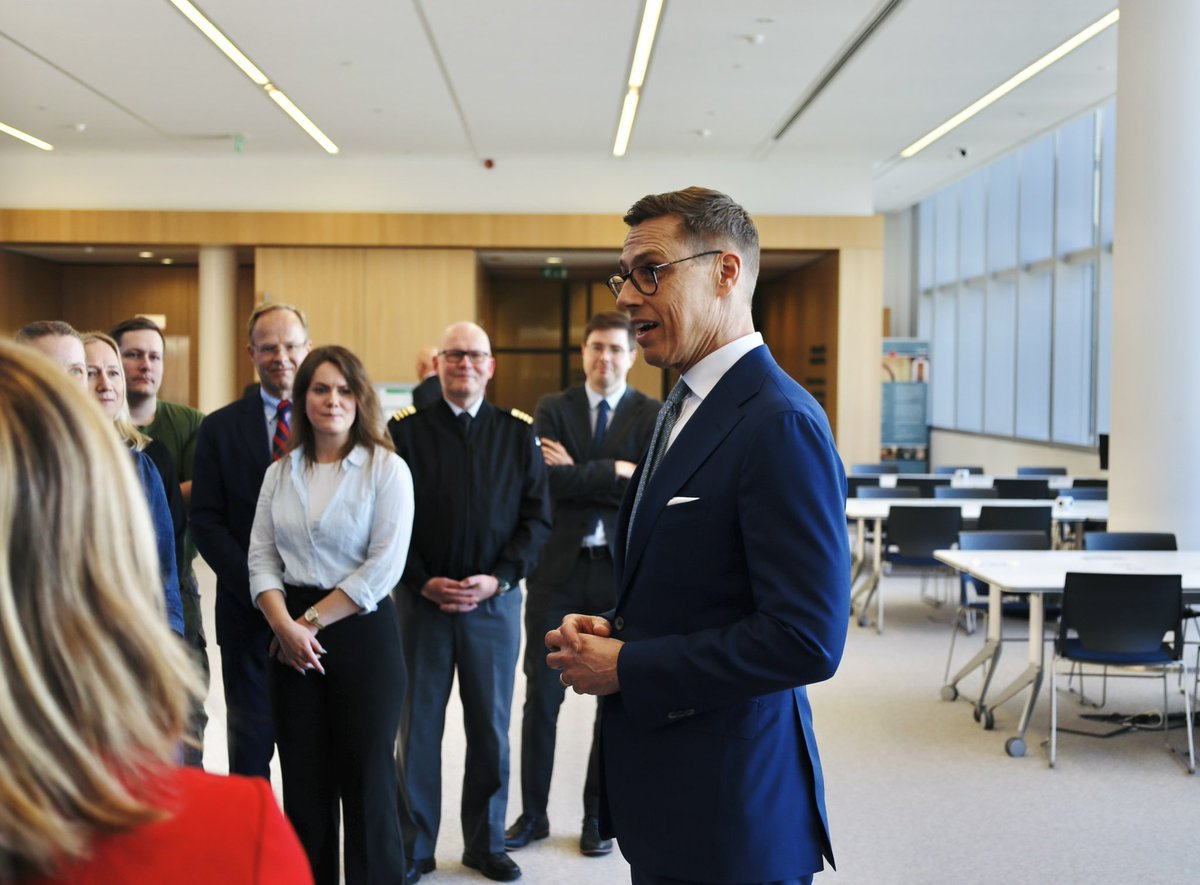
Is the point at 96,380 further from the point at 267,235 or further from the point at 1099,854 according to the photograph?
the point at 267,235

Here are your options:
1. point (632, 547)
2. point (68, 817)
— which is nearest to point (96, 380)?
point (632, 547)

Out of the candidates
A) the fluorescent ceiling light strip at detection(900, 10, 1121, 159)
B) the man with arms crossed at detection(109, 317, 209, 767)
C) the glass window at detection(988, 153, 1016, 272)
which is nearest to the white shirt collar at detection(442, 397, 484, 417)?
the man with arms crossed at detection(109, 317, 209, 767)

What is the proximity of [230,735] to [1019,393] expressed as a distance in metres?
14.4

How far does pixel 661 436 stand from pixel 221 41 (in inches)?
346

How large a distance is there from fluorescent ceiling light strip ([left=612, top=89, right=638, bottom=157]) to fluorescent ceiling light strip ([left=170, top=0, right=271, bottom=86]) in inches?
135

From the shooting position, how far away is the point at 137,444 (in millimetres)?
3238

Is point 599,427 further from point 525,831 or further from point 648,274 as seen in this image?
point 648,274

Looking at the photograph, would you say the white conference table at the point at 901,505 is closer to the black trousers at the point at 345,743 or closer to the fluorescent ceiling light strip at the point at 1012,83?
the fluorescent ceiling light strip at the point at 1012,83

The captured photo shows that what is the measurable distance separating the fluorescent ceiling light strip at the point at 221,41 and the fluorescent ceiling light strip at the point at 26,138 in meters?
4.06

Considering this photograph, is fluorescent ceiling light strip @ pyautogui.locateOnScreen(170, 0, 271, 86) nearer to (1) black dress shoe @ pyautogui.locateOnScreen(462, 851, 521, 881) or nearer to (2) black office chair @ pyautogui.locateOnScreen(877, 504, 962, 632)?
(2) black office chair @ pyautogui.locateOnScreen(877, 504, 962, 632)

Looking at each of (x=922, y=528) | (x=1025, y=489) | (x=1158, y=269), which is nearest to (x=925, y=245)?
(x=1025, y=489)

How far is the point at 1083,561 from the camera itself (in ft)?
20.8

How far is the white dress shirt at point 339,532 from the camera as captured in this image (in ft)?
10.8

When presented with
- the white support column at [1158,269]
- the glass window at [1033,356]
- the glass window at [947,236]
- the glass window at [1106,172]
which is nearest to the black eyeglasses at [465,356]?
the white support column at [1158,269]
